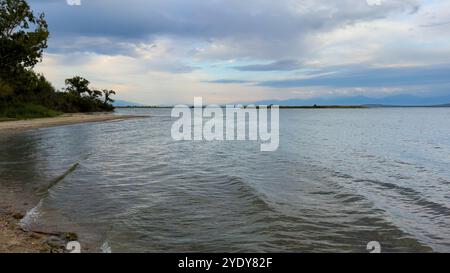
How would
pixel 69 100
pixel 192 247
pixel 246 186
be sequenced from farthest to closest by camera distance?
1. pixel 69 100
2. pixel 246 186
3. pixel 192 247

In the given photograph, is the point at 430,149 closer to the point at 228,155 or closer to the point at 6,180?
the point at 228,155

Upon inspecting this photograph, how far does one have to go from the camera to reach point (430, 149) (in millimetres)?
29797

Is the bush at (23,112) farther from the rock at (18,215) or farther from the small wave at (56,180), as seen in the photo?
the rock at (18,215)

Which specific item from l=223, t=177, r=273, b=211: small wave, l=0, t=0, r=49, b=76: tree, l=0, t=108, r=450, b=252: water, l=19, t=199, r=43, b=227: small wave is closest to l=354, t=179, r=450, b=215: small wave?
l=0, t=108, r=450, b=252: water

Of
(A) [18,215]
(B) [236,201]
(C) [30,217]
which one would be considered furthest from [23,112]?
(B) [236,201]

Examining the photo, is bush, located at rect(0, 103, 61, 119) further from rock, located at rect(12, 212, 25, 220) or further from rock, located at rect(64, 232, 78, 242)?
rock, located at rect(64, 232, 78, 242)

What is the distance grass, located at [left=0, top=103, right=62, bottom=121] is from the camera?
57125 mm

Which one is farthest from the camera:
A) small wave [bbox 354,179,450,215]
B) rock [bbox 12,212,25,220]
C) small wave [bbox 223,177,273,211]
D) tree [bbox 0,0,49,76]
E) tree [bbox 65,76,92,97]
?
tree [bbox 65,76,92,97]

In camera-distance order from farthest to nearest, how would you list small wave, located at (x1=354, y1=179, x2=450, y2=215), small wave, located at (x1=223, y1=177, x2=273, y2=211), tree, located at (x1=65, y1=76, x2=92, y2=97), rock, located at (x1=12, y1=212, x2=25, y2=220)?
1. tree, located at (x1=65, y1=76, x2=92, y2=97)
2. small wave, located at (x1=223, y1=177, x2=273, y2=211)
3. small wave, located at (x1=354, y1=179, x2=450, y2=215)
4. rock, located at (x1=12, y1=212, x2=25, y2=220)

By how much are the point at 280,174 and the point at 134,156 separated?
33.8ft

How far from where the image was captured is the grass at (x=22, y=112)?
57125 millimetres

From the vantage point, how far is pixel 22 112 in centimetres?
6194

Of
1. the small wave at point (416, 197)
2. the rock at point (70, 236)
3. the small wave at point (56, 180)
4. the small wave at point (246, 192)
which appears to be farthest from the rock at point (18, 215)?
the small wave at point (416, 197)
